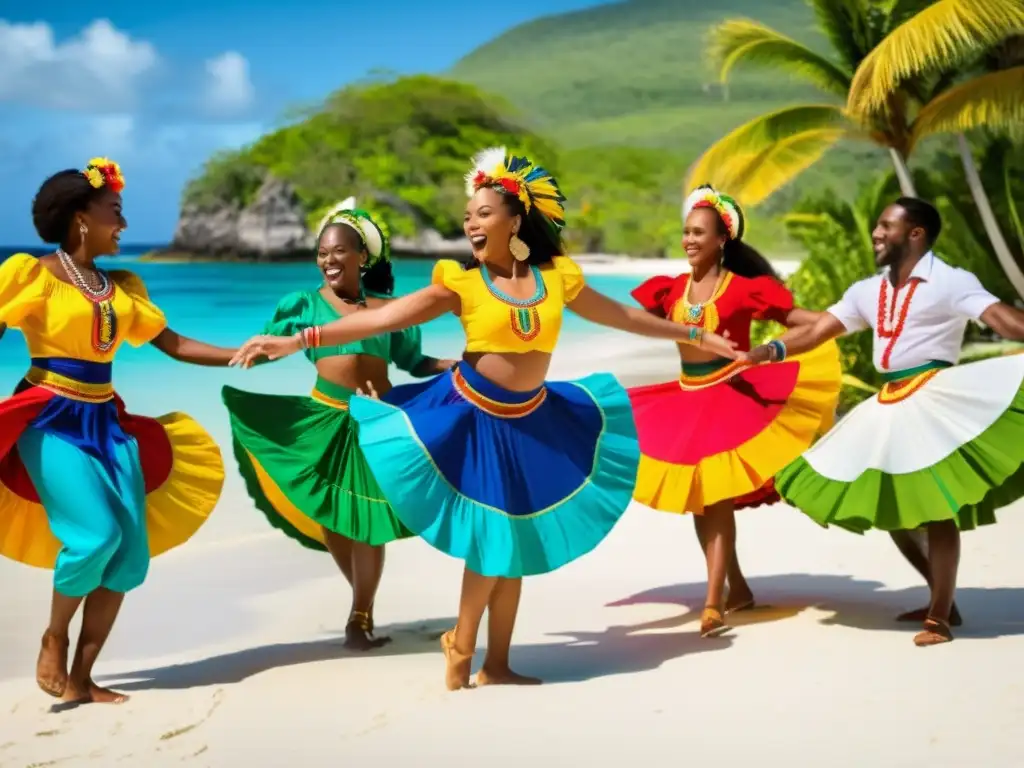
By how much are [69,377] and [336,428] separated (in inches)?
49.8

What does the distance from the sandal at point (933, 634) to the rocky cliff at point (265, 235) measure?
2603 inches

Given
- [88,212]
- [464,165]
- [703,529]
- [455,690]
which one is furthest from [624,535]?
[464,165]

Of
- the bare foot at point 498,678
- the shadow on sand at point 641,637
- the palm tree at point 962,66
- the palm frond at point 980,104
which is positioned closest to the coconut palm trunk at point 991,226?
the palm tree at point 962,66

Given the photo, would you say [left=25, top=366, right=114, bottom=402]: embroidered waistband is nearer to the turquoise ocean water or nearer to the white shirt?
the white shirt

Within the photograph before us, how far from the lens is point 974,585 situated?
748cm

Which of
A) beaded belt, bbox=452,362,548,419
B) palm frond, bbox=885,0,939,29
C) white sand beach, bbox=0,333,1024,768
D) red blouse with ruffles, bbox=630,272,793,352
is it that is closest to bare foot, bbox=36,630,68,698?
white sand beach, bbox=0,333,1024,768

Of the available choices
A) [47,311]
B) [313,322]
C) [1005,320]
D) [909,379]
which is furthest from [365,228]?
[1005,320]

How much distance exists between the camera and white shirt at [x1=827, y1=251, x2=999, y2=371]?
6.20 meters

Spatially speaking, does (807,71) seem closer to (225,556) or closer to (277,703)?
(225,556)

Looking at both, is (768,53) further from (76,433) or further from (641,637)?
(76,433)

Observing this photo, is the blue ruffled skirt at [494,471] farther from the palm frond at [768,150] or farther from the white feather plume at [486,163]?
the palm frond at [768,150]

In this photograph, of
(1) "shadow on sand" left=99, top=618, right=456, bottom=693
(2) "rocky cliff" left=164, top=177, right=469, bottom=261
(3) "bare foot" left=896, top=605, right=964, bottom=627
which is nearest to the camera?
(1) "shadow on sand" left=99, top=618, right=456, bottom=693

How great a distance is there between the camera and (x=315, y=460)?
6.35 meters

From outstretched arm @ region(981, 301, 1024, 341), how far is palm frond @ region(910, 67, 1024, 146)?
31.9 feet
